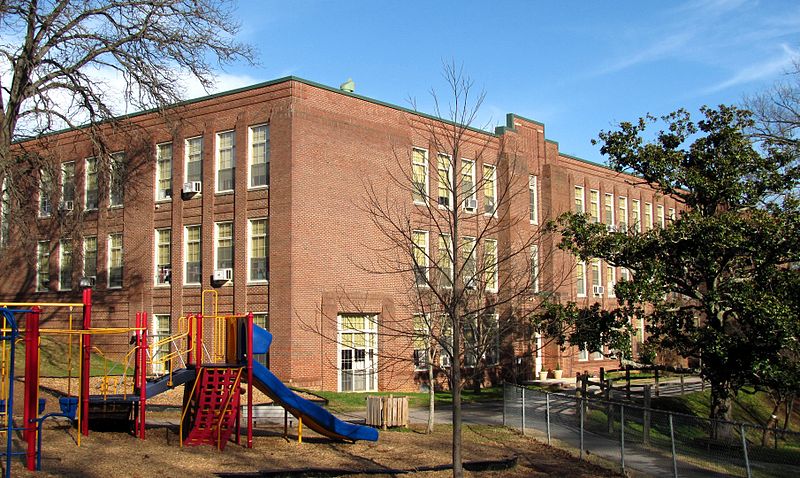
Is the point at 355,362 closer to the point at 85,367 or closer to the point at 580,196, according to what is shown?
the point at 85,367

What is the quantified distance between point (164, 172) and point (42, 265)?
9.61m

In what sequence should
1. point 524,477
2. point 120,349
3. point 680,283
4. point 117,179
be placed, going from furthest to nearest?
1. point 120,349
2. point 680,283
3. point 117,179
4. point 524,477

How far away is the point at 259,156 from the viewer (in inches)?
1307

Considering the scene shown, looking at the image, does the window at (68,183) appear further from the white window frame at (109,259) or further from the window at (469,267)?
the window at (469,267)

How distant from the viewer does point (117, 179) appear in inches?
933

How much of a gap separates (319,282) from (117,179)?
1054cm

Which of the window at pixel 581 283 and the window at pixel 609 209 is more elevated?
the window at pixel 609 209

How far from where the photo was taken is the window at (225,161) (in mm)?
33875

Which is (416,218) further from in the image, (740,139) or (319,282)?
(740,139)

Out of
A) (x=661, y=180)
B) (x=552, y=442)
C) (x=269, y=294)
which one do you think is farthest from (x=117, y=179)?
(x=661, y=180)

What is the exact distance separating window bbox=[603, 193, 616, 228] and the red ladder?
35.6 meters

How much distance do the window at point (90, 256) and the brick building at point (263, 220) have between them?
0.10 meters

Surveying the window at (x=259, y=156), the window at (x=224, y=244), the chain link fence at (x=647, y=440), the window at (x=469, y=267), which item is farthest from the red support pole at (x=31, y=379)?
the window at (x=224, y=244)

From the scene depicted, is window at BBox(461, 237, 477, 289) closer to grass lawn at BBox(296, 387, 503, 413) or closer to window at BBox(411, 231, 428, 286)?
window at BBox(411, 231, 428, 286)
